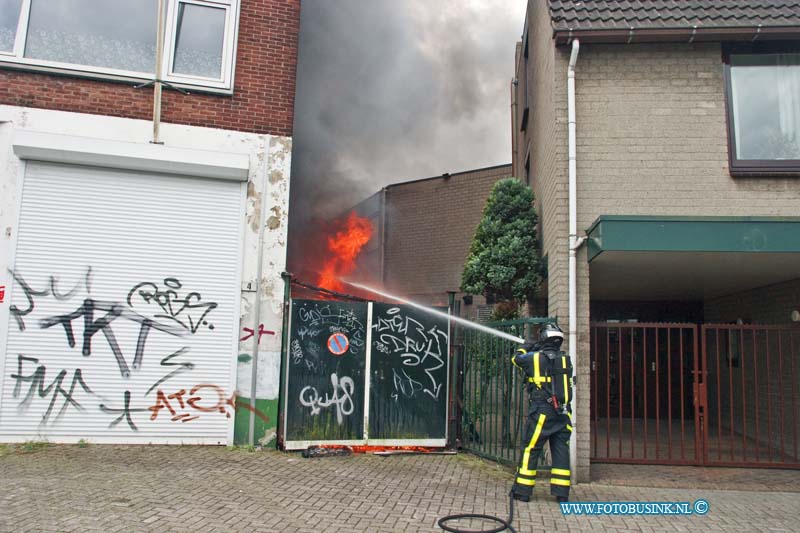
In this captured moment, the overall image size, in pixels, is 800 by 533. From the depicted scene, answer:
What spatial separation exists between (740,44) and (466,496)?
619 centimetres

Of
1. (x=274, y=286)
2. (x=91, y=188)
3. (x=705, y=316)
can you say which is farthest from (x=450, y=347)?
(x=705, y=316)

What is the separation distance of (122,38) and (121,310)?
141 inches

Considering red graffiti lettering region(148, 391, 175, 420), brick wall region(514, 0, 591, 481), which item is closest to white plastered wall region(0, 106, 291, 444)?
red graffiti lettering region(148, 391, 175, 420)

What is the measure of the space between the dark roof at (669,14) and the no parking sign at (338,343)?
4.57m

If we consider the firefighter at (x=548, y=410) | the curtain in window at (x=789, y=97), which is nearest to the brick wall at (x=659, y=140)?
the curtain in window at (x=789, y=97)

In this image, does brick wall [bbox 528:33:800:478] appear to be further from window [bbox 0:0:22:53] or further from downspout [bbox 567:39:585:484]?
window [bbox 0:0:22:53]

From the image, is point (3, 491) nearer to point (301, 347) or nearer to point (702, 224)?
point (301, 347)

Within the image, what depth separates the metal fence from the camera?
22.8 ft

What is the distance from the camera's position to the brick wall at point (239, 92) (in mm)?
7555

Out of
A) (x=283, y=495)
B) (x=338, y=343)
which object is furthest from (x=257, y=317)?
(x=283, y=495)

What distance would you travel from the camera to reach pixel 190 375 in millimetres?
7559

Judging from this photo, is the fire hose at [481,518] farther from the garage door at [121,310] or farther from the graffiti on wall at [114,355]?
the garage door at [121,310]

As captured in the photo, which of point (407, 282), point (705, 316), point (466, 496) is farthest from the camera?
point (407, 282)

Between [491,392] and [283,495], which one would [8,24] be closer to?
[283,495]
